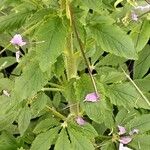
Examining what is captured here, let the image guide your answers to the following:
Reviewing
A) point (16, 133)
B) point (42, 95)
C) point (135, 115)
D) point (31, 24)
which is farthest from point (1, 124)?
point (31, 24)

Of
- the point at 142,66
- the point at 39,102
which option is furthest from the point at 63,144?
the point at 142,66

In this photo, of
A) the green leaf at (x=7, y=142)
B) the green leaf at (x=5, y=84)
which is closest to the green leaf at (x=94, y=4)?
the green leaf at (x=5, y=84)

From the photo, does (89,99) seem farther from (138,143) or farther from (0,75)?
(0,75)

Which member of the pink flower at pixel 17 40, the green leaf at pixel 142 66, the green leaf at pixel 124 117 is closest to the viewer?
the pink flower at pixel 17 40

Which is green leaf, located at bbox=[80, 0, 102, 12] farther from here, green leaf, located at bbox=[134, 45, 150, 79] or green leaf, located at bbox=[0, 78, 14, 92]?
green leaf, located at bbox=[134, 45, 150, 79]

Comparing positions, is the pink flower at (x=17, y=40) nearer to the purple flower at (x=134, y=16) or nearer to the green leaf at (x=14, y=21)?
the green leaf at (x=14, y=21)

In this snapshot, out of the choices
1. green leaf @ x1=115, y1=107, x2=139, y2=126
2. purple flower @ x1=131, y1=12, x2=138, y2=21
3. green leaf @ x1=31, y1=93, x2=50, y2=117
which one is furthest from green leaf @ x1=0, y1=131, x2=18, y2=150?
purple flower @ x1=131, y1=12, x2=138, y2=21

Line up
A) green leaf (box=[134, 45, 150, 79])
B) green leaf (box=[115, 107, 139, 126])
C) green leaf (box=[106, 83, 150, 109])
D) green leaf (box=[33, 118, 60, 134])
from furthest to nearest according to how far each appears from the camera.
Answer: green leaf (box=[134, 45, 150, 79]) < green leaf (box=[115, 107, 139, 126]) < green leaf (box=[33, 118, 60, 134]) < green leaf (box=[106, 83, 150, 109])
